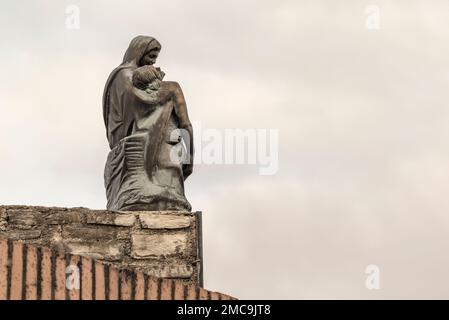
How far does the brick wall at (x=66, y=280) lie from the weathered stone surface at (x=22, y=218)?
2.66 metres

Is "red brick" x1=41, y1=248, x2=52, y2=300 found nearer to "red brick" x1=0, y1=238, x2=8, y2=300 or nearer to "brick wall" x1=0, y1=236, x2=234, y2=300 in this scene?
"brick wall" x1=0, y1=236, x2=234, y2=300

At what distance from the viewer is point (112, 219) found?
17672mm

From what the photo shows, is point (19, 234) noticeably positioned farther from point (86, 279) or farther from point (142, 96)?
point (86, 279)

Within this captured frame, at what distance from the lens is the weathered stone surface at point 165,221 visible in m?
17.8

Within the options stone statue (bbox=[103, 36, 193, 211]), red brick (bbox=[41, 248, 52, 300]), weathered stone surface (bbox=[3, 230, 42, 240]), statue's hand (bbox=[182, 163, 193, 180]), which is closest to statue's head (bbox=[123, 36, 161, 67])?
stone statue (bbox=[103, 36, 193, 211])

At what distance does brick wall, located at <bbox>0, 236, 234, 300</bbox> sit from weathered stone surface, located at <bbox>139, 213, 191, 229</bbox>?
2.91 metres

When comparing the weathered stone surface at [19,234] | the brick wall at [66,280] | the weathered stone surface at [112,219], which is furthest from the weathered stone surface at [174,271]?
the brick wall at [66,280]

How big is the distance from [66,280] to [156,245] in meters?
3.13

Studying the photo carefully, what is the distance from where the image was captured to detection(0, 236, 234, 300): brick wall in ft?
47.8

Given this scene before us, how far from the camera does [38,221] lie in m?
17.4

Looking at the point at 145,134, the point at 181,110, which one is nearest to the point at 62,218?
the point at 145,134

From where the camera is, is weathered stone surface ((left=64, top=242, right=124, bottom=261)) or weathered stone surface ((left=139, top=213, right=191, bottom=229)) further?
weathered stone surface ((left=139, top=213, right=191, bottom=229))
